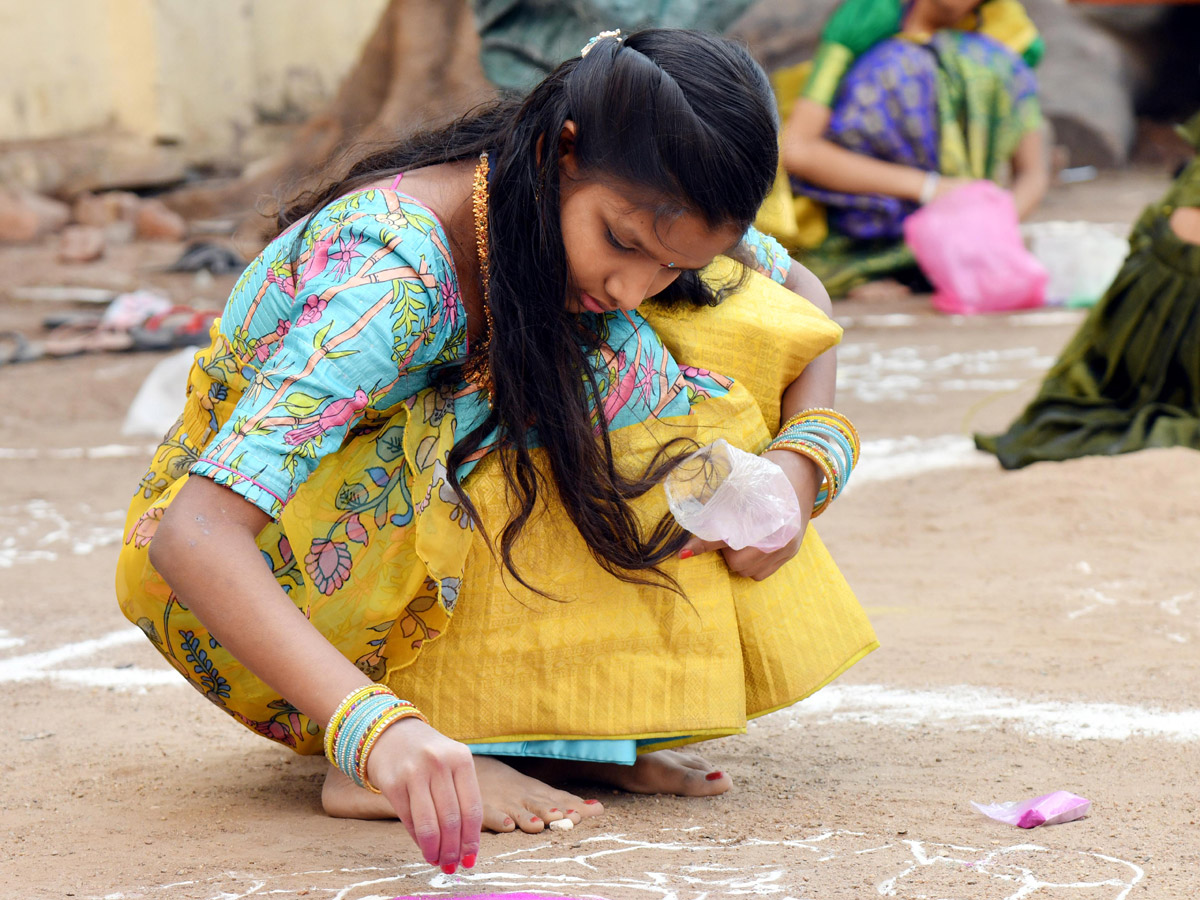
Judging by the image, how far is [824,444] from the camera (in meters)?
1.86

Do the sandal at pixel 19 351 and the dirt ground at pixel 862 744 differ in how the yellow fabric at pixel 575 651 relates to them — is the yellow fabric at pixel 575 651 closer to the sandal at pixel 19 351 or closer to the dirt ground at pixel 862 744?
the dirt ground at pixel 862 744

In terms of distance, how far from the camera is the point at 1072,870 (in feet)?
4.95

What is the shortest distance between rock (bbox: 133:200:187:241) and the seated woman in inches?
145

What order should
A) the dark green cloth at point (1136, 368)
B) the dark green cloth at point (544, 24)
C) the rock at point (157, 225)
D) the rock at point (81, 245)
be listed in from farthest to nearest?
the rock at point (157, 225)
the rock at point (81, 245)
the dark green cloth at point (544, 24)
the dark green cloth at point (1136, 368)

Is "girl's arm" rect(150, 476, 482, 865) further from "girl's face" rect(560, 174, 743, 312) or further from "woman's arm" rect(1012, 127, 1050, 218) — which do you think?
"woman's arm" rect(1012, 127, 1050, 218)

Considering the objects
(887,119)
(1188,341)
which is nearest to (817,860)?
(1188,341)

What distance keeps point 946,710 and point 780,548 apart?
1.86 feet

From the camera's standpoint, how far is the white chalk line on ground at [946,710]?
201 cm

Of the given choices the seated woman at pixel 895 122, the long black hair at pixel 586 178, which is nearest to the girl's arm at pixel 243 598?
the long black hair at pixel 586 178

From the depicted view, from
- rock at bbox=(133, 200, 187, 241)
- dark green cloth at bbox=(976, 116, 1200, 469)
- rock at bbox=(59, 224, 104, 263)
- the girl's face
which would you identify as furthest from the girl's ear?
rock at bbox=(133, 200, 187, 241)

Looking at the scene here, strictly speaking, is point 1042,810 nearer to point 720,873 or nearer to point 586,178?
point 720,873

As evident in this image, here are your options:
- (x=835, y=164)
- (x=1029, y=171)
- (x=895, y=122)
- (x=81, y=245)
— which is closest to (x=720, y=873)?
(x=835, y=164)

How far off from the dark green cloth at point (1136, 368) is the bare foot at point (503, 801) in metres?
2.10

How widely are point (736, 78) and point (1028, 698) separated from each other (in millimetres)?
1134
